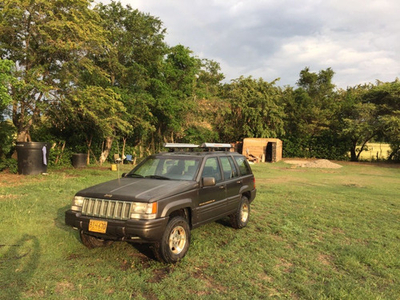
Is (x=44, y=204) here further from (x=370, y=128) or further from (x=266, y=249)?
(x=370, y=128)

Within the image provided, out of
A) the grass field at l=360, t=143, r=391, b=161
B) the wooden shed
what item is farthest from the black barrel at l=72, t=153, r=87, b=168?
the grass field at l=360, t=143, r=391, b=161

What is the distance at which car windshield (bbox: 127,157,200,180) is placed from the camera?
5188mm

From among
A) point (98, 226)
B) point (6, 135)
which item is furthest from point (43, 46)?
point (98, 226)

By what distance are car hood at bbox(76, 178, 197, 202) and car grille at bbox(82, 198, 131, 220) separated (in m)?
0.07

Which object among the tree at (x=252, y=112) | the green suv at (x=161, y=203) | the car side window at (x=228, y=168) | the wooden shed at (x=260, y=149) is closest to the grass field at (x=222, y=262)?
the green suv at (x=161, y=203)

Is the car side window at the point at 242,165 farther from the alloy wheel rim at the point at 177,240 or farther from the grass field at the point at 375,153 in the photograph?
the grass field at the point at 375,153

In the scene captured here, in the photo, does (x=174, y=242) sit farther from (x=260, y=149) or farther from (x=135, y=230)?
(x=260, y=149)

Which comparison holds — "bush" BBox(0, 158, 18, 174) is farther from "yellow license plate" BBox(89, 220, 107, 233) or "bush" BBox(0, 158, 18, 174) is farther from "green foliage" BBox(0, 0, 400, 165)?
"yellow license plate" BBox(89, 220, 107, 233)

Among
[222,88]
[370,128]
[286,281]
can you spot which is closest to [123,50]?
[286,281]

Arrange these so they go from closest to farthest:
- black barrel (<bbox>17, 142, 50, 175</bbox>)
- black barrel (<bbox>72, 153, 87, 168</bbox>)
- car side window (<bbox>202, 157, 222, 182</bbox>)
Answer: car side window (<bbox>202, 157, 222, 182</bbox>), black barrel (<bbox>17, 142, 50, 175</bbox>), black barrel (<bbox>72, 153, 87, 168</bbox>)

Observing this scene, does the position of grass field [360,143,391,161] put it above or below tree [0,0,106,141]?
below

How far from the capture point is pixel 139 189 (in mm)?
4449

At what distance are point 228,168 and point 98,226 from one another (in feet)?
9.60

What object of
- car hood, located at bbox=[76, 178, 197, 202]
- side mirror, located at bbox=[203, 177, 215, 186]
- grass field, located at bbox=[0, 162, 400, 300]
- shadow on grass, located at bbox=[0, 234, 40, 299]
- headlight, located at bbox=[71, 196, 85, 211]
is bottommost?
shadow on grass, located at bbox=[0, 234, 40, 299]
